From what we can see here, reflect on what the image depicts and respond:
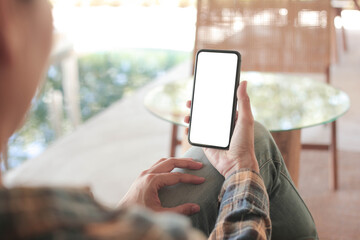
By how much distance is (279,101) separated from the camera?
5.43ft

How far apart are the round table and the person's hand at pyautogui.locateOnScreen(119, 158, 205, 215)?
0.54 meters

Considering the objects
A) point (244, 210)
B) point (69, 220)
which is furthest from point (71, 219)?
point (244, 210)

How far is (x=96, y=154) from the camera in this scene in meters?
2.21

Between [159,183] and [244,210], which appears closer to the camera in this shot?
[244,210]

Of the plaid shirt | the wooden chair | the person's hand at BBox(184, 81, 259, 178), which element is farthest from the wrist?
the wooden chair

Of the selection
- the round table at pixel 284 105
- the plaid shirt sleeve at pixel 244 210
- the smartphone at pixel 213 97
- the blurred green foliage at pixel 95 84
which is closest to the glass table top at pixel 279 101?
the round table at pixel 284 105

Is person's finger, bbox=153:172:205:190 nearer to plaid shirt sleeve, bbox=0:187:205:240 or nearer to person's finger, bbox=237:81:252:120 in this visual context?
person's finger, bbox=237:81:252:120

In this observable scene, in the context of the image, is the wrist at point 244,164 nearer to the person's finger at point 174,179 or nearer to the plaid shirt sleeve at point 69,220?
the person's finger at point 174,179

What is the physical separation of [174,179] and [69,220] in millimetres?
562

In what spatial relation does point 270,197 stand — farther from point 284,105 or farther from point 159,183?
point 284,105

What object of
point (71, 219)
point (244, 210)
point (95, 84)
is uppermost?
point (71, 219)

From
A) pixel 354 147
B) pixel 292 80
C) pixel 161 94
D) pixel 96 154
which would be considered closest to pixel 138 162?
pixel 96 154

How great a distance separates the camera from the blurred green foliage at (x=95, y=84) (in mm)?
2438

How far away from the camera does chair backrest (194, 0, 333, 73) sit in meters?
2.04
